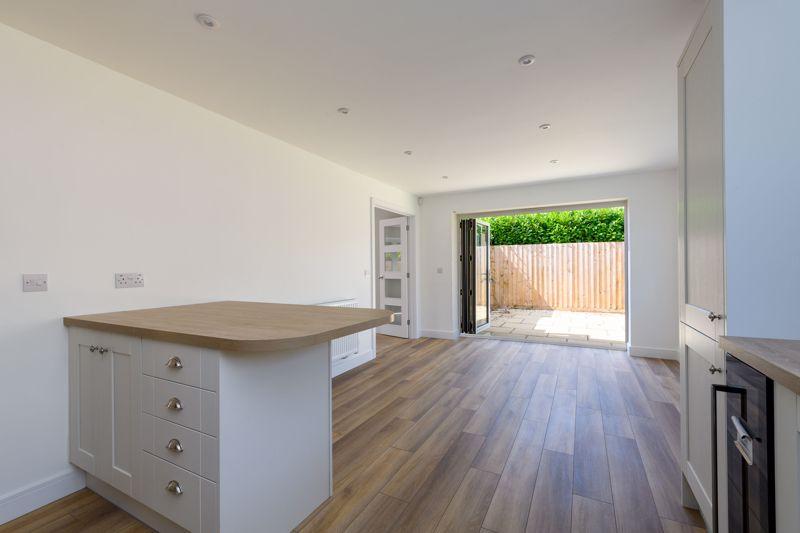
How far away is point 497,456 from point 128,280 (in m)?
2.55

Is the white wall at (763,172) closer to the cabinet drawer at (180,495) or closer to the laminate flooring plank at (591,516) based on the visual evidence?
the laminate flooring plank at (591,516)

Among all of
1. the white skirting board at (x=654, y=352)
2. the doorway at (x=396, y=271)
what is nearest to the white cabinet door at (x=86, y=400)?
the doorway at (x=396, y=271)

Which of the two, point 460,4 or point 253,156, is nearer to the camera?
point 460,4

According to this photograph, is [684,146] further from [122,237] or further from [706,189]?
[122,237]

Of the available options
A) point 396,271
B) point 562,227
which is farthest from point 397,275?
point 562,227

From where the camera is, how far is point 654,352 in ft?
14.9

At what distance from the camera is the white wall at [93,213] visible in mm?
1765

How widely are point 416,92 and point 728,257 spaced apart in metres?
1.95

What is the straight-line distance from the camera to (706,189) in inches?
55.0

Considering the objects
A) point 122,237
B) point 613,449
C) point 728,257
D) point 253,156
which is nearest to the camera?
point 728,257

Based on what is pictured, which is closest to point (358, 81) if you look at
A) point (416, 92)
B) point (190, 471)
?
point (416, 92)

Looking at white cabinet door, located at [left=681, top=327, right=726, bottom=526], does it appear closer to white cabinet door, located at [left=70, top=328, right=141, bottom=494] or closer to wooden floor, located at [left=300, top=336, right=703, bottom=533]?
wooden floor, located at [left=300, top=336, right=703, bottom=533]

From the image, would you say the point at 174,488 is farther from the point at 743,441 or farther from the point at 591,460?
the point at 591,460

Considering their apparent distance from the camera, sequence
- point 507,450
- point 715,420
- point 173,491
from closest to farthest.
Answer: point 715,420
point 173,491
point 507,450
